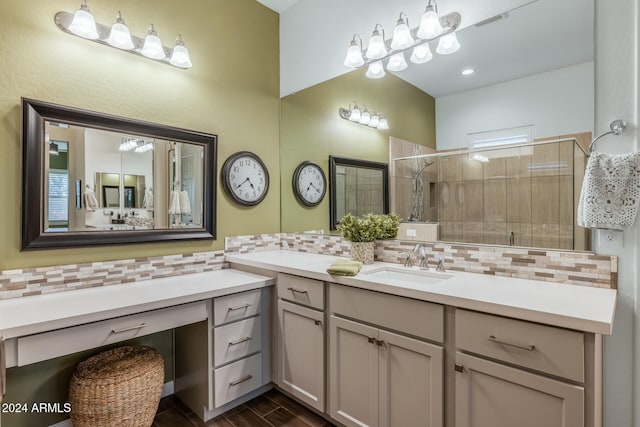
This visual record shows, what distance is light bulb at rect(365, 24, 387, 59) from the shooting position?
86.7 inches

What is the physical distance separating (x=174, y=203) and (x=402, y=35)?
1869 millimetres

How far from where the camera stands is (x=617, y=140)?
4.81 feet

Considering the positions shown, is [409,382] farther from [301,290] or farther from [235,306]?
[235,306]

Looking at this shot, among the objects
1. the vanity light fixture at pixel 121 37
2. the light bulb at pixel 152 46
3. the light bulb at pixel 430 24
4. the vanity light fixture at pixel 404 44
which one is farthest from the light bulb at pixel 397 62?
the light bulb at pixel 152 46

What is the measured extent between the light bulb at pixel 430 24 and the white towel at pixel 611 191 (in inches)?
42.9

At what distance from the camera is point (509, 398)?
1234 millimetres

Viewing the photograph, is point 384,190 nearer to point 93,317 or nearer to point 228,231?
point 228,231

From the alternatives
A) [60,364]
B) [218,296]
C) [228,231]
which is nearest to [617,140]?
[218,296]

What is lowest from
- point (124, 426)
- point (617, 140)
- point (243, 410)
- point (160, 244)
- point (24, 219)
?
point (243, 410)

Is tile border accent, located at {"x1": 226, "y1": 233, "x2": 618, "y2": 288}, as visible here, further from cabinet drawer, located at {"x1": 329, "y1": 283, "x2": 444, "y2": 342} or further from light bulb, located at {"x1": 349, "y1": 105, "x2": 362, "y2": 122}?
light bulb, located at {"x1": 349, "y1": 105, "x2": 362, "y2": 122}

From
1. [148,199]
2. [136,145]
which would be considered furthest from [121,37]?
[148,199]

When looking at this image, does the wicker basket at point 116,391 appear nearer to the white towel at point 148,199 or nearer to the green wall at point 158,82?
the green wall at point 158,82

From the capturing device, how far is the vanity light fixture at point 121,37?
6.01ft

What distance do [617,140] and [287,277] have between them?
1797mm
